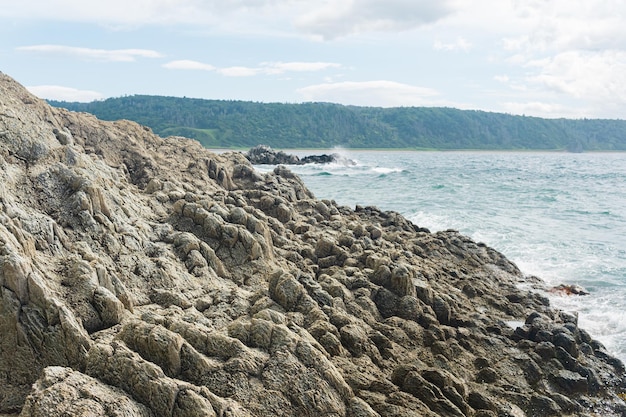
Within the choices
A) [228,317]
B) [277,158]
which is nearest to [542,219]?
[228,317]

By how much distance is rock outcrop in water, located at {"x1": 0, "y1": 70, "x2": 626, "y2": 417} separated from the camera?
10.0m

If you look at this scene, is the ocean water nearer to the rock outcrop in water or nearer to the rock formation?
the rock outcrop in water

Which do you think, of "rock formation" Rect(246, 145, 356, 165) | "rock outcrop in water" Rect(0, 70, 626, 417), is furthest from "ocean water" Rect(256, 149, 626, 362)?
"rock formation" Rect(246, 145, 356, 165)

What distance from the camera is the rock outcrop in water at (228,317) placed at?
1002 cm

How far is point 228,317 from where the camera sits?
13.1 meters

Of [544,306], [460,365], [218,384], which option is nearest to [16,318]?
[218,384]

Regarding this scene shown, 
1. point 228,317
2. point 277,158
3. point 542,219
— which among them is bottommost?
point 542,219

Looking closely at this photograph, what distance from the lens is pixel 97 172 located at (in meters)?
18.1

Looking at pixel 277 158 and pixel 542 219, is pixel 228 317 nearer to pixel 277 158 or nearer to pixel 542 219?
pixel 542 219

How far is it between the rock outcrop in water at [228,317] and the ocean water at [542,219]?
11.7 feet

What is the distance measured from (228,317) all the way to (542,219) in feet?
120

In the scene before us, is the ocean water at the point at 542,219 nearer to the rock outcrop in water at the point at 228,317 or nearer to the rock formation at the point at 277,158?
the rock outcrop in water at the point at 228,317

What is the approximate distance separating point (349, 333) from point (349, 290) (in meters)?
3.17

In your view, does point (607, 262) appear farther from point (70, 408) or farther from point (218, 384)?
point (70, 408)
